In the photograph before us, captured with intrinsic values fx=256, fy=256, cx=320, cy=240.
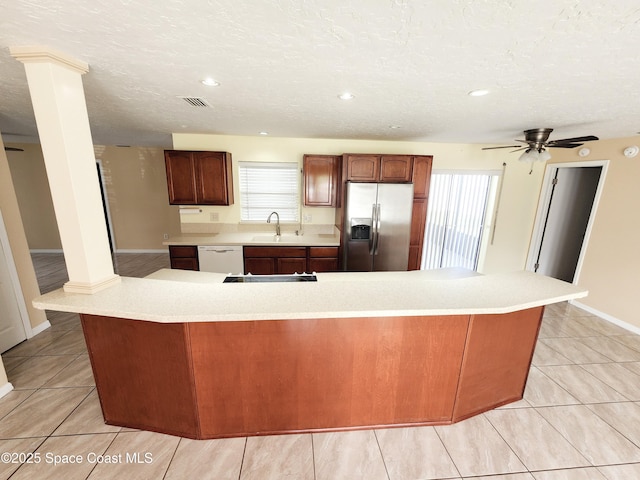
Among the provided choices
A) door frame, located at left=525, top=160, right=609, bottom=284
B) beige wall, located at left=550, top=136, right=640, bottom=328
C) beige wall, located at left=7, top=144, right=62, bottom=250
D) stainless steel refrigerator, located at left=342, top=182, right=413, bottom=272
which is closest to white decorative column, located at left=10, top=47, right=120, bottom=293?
stainless steel refrigerator, located at left=342, top=182, right=413, bottom=272

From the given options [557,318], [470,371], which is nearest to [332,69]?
[470,371]

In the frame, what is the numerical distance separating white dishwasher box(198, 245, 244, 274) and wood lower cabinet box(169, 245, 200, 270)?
3.4 inches

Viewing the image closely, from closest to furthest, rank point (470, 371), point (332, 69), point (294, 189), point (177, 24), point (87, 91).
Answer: point (177, 24), point (332, 69), point (470, 371), point (87, 91), point (294, 189)

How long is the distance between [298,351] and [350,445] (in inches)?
29.1

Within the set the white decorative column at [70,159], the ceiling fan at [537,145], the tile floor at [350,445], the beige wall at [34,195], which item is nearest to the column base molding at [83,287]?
the white decorative column at [70,159]

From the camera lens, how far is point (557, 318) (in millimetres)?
3406

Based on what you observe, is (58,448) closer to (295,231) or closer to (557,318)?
(295,231)

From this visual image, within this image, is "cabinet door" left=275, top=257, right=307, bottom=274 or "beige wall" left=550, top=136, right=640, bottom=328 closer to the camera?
"beige wall" left=550, top=136, right=640, bottom=328

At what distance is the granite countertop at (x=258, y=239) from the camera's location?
359cm

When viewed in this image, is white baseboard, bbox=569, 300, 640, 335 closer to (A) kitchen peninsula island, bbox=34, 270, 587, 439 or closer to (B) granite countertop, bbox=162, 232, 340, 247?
(A) kitchen peninsula island, bbox=34, 270, 587, 439

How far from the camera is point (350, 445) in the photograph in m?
1.67

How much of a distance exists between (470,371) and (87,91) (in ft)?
11.4

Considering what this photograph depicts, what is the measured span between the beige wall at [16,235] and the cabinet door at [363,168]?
3.56m

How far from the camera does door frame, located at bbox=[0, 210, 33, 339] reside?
97.1 inches
